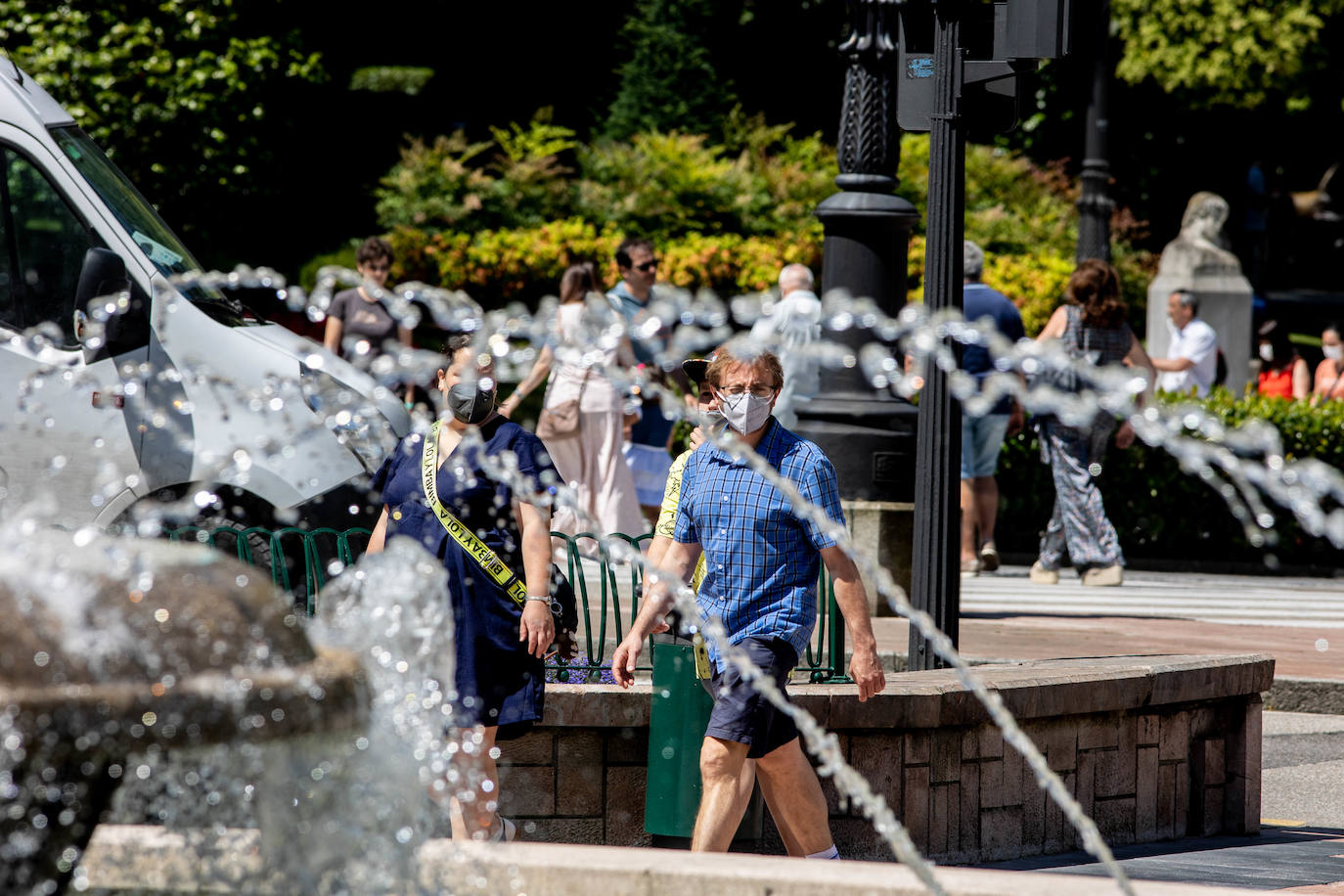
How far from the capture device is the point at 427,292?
13.3 ft

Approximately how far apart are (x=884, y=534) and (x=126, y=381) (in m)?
3.56

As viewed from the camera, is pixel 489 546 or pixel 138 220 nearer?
pixel 489 546

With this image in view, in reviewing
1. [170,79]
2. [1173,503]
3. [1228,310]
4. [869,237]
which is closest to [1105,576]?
[1173,503]

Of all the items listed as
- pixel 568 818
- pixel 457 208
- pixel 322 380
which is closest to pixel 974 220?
pixel 457 208

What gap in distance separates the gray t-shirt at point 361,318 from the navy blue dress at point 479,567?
20.4ft

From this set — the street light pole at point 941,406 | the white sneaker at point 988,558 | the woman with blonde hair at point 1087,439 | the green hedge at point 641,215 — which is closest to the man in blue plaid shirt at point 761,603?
the street light pole at point 941,406

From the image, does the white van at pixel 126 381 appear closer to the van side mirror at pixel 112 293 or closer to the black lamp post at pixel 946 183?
the van side mirror at pixel 112 293

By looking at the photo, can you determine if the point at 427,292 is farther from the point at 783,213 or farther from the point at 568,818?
the point at 783,213

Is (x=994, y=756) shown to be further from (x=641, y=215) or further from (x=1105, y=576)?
(x=641, y=215)

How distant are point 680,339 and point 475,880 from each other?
1.51 m

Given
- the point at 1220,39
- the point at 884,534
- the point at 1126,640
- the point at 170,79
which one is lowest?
the point at 1126,640

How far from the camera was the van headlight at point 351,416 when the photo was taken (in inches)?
301

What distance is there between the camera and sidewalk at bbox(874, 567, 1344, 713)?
820 cm

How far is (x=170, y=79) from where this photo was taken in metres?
20.3
